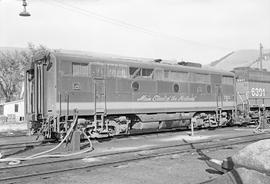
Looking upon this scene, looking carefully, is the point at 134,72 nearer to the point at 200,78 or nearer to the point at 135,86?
the point at 135,86

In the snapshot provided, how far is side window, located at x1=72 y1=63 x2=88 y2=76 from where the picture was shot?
1462 cm

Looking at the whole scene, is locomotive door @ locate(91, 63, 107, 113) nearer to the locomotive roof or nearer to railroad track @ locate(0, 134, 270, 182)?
the locomotive roof

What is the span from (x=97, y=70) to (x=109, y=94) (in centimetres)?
125

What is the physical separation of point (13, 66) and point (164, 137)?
41.6m

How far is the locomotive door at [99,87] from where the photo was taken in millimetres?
15164

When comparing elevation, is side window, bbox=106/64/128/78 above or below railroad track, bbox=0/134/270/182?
above

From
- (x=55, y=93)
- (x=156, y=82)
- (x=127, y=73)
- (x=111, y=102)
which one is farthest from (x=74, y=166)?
(x=156, y=82)

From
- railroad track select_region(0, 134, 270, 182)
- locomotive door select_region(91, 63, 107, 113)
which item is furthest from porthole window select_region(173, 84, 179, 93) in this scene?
railroad track select_region(0, 134, 270, 182)

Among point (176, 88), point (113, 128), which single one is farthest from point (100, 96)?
point (176, 88)

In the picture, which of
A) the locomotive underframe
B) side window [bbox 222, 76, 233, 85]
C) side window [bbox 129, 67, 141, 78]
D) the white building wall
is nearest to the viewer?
the locomotive underframe

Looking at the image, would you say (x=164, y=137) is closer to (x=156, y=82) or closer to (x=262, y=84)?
(x=156, y=82)

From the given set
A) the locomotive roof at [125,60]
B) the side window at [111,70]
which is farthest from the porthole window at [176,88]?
the side window at [111,70]

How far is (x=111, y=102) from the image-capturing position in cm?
1562

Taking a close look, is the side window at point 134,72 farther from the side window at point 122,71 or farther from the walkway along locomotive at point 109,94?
the side window at point 122,71
